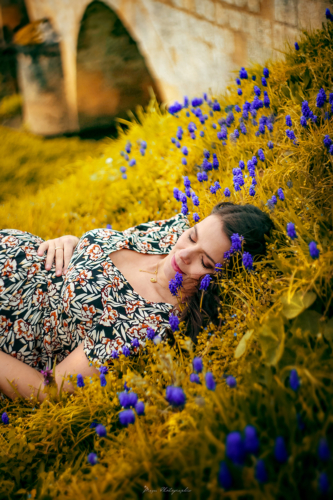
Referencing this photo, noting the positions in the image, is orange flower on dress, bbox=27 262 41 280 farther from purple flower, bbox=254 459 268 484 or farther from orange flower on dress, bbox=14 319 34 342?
purple flower, bbox=254 459 268 484

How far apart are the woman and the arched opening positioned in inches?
230

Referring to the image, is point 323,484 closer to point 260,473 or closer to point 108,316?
point 260,473

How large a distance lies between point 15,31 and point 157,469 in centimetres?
972

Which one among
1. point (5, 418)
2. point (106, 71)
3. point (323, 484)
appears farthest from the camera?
point (106, 71)

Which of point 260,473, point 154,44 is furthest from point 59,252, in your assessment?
point 154,44

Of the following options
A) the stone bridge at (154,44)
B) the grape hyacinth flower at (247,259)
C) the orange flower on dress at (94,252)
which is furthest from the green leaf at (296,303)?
the stone bridge at (154,44)

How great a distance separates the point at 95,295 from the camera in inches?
72.6

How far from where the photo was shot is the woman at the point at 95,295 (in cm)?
176

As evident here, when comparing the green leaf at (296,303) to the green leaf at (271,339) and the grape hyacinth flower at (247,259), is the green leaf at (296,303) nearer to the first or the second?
the green leaf at (271,339)

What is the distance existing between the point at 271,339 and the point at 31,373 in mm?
1244

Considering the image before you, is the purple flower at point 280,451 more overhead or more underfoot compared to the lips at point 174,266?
more overhead

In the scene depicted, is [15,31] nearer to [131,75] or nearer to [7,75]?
[7,75]

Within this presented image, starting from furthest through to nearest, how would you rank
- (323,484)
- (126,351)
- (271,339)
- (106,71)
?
(106,71) → (126,351) → (271,339) → (323,484)

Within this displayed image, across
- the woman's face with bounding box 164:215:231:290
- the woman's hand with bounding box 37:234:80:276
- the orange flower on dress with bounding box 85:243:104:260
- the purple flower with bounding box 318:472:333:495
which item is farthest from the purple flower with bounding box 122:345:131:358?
the purple flower with bounding box 318:472:333:495
